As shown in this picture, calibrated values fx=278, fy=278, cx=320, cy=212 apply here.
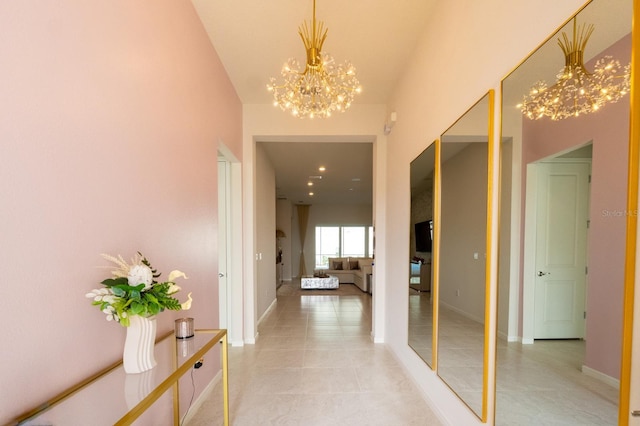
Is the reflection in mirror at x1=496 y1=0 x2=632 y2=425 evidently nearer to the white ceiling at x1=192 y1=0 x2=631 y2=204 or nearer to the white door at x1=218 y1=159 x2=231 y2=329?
the white ceiling at x1=192 y1=0 x2=631 y2=204

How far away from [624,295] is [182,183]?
234 cm

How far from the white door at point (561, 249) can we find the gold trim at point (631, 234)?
0.36 ft

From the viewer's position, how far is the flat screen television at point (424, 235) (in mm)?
2543

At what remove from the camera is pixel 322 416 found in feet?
7.38

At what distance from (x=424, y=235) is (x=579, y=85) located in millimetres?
1841

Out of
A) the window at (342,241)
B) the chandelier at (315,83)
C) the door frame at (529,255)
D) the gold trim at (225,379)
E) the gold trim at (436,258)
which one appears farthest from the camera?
the window at (342,241)

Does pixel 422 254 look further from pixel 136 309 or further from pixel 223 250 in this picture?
pixel 223 250

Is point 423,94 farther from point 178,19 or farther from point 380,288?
point 380,288

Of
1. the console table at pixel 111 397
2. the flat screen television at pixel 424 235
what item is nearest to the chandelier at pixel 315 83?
the flat screen television at pixel 424 235

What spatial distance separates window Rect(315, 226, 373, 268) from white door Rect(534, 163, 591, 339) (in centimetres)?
1102

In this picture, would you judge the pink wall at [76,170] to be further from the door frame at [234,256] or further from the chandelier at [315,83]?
the door frame at [234,256]

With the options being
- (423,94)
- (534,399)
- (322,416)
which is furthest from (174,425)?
(423,94)

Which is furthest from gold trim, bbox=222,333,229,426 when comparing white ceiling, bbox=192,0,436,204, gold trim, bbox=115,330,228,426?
white ceiling, bbox=192,0,436,204

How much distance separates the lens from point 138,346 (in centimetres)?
126
